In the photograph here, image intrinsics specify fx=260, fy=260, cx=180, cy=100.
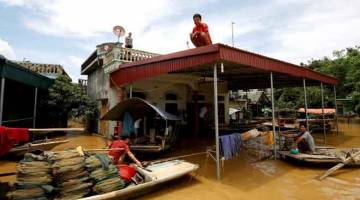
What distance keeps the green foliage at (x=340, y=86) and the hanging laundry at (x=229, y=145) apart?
56.9 ft

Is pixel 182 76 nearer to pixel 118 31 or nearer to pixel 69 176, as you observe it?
pixel 118 31

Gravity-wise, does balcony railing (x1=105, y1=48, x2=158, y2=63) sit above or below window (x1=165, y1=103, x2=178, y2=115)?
above

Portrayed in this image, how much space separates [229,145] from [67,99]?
11.0 m

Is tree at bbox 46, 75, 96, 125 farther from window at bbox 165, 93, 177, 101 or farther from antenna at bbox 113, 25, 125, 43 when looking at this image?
window at bbox 165, 93, 177, 101

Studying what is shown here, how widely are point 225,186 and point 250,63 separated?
12.6ft

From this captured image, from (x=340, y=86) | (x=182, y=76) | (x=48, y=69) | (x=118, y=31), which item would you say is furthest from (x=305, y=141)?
(x=340, y=86)

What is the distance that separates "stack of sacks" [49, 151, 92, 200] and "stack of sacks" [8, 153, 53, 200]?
0.53ft

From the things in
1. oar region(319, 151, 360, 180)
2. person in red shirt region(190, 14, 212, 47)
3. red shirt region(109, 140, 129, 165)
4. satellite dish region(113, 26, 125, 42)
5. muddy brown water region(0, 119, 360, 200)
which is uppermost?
satellite dish region(113, 26, 125, 42)

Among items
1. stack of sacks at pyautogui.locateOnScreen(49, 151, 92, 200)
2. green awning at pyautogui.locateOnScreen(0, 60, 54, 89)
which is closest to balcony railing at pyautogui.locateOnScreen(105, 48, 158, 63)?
green awning at pyautogui.locateOnScreen(0, 60, 54, 89)

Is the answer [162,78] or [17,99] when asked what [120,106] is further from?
[17,99]

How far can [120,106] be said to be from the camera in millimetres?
9562

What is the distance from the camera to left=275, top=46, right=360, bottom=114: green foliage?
856 inches

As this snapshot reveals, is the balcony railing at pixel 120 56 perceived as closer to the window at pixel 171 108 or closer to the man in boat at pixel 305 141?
the window at pixel 171 108

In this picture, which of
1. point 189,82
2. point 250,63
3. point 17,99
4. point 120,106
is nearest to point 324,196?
point 250,63
